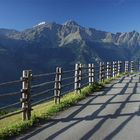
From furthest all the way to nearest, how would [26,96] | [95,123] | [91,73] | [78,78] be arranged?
[91,73] → [78,78] → [26,96] → [95,123]

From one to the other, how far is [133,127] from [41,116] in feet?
12.0

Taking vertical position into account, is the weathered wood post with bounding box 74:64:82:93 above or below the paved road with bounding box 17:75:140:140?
above

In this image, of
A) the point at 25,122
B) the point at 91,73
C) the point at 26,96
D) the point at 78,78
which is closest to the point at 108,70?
the point at 91,73

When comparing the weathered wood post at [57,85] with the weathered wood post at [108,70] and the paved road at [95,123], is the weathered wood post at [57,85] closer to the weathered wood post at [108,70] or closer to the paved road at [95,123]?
the paved road at [95,123]

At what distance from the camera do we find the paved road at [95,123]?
11.5 meters

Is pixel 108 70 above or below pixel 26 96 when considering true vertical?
above

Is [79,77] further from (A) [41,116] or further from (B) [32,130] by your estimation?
(B) [32,130]

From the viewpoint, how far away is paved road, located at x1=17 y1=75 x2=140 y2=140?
11.5 m

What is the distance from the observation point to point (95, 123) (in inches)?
531

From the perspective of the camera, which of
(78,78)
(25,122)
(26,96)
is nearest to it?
(25,122)

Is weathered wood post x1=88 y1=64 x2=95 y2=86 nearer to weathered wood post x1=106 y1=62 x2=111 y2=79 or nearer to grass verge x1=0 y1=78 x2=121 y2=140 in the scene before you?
grass verge x1=0 y1=78 x2=121 y2=140

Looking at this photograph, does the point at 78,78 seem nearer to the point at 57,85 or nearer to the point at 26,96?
the point at 57,85

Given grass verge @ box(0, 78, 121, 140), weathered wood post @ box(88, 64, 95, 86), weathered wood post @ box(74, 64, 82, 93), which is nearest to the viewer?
grass verge @ box(0, 78, 121, 140)

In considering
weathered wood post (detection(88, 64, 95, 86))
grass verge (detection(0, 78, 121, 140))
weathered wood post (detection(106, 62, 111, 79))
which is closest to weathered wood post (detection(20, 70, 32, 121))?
grass verge (detection(0, 78, 121, 140))
